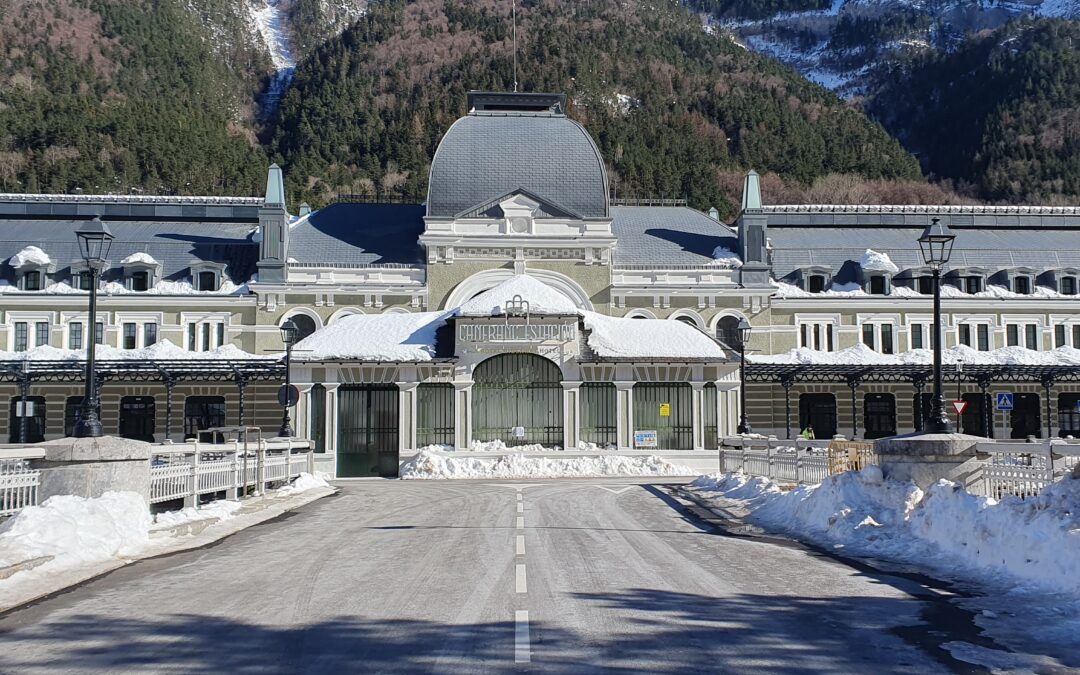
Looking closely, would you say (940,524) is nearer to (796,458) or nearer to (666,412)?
(796,458)

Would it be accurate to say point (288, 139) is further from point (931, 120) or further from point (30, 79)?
point (931, 120)

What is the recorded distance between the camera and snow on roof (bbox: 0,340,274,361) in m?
46.8

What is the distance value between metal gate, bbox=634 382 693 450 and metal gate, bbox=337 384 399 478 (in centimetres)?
984

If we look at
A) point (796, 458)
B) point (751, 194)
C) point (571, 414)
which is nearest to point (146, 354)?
point (571, 414)

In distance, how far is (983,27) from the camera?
18325 centimetres

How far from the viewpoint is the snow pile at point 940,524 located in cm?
1173

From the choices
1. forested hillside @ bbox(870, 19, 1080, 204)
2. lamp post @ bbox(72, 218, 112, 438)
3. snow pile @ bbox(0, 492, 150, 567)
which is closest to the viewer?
snow pile @ bbox(0, 492, 150, 567)

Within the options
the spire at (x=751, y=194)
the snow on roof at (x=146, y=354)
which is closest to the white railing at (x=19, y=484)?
the snow on roof at (x=146, y=354)

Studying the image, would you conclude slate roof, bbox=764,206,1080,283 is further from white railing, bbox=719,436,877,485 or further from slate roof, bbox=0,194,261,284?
slate roof, bbox=0,194,261,284

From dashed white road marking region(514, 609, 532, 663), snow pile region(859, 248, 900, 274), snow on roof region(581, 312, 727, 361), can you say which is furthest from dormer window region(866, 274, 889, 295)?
Answer: dashed white road marking region(514, 609, 532, 663)

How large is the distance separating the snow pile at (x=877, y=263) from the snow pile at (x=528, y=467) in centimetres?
2124

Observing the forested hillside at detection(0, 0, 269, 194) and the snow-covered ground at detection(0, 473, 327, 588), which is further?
the forested hillside at detection(0, 0, 269, 194)

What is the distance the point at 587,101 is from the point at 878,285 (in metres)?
67.6

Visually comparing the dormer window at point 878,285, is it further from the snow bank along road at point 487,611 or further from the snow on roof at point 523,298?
the snow bank along road at point 487,611
